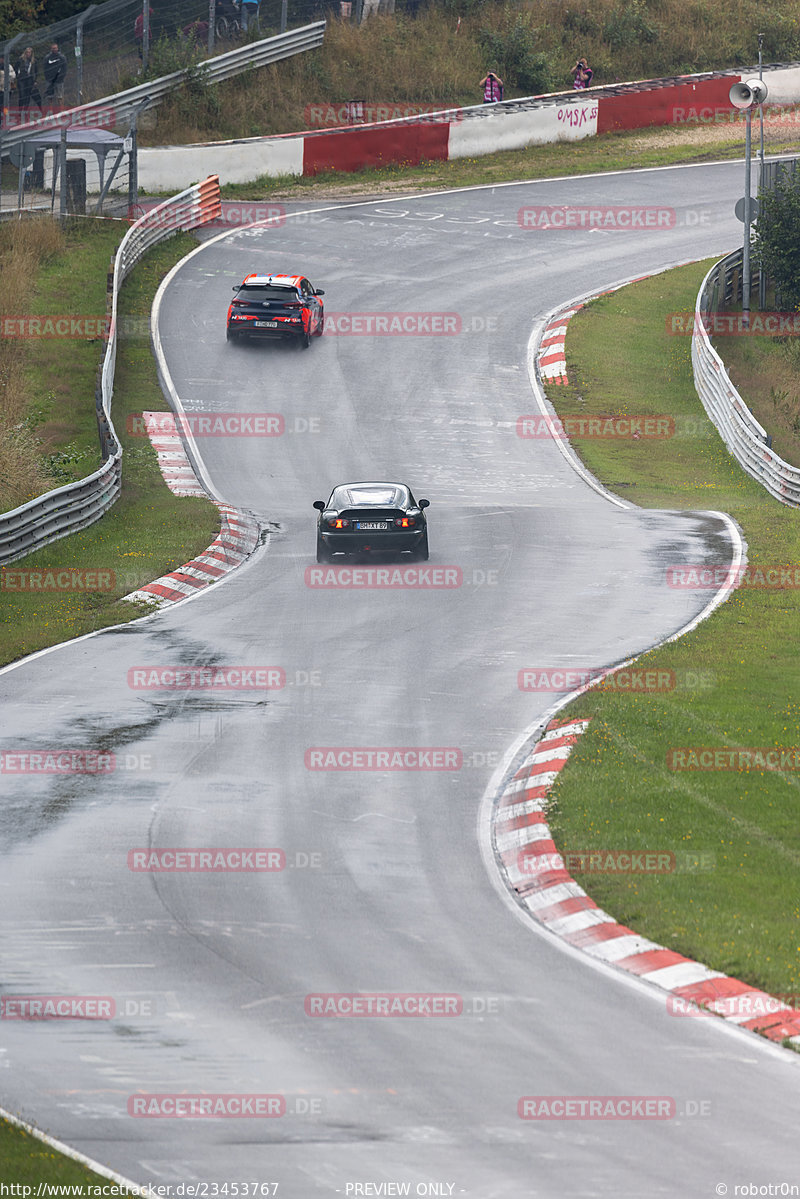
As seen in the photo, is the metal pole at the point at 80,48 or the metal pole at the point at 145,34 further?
the metal pole at the point at 145,34

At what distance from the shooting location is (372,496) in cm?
2456

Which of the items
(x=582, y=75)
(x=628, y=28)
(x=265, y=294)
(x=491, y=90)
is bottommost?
(x=265, y=294)

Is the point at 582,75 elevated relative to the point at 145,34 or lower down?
elevated

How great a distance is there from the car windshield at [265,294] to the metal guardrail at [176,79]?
397 inches

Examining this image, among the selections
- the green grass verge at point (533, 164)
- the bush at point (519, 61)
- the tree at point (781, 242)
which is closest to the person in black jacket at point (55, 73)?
the green grass verge at point (533, 164)

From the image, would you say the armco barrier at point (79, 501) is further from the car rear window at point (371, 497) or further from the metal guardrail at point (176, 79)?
the metal guardrail at point (176, 79)

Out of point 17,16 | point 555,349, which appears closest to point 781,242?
point 555,349

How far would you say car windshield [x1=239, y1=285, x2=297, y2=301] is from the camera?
129 feet

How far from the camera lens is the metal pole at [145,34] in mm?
51250

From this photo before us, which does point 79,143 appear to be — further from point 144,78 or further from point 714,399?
point 714,399

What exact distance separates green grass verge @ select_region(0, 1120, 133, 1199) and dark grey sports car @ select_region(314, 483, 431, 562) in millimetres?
16123

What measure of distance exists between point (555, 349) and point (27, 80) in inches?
754

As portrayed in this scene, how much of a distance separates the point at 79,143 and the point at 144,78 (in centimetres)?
845

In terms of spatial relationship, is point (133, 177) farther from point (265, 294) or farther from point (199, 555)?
point (199, 555)
